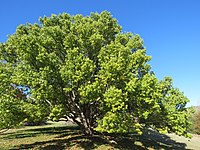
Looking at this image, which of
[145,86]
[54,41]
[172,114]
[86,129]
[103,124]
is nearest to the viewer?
[103,124]

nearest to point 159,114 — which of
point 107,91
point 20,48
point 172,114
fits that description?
point 172,114

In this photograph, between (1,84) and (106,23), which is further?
(106,23)

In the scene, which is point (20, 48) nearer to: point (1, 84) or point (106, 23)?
point (1, 84)

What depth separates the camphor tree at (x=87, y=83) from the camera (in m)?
20.5

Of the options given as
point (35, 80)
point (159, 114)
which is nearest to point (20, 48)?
point (35, 80)

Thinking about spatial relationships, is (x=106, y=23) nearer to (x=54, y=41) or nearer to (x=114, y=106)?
(x=54, y=41)

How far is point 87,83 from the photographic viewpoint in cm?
2228

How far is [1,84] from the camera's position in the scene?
71.8ft

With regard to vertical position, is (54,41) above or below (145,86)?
above

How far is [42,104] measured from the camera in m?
21.7

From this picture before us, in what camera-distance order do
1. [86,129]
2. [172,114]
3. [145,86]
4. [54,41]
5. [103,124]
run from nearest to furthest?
[103,124] → [145,86] → [172,114] → [54,41] → [86,129]

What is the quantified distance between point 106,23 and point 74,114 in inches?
458

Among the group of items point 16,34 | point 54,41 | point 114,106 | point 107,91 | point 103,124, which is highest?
point 16,34

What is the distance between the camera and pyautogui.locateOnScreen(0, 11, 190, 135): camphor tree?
20500 millimetres
